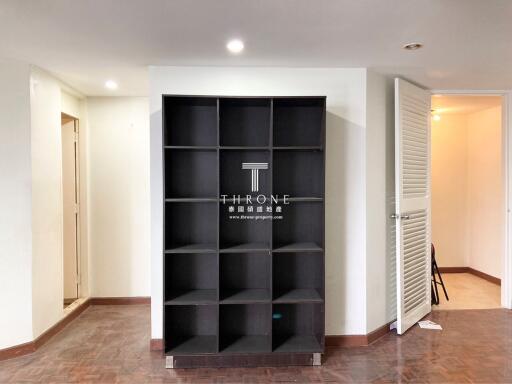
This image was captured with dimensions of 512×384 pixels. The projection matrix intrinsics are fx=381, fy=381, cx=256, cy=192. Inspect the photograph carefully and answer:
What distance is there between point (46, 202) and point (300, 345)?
273 cm

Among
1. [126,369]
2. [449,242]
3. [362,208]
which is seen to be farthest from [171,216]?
[449,242]

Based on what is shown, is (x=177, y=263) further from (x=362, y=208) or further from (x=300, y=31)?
(x=300, y=31)

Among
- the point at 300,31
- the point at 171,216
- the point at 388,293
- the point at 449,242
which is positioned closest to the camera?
the point at 300,31

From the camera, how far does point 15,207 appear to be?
336 centimetres

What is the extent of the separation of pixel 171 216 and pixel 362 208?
176 cm

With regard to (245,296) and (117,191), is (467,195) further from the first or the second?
(117,191)

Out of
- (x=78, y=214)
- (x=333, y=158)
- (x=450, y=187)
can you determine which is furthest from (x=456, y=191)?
(x=78, y=214)

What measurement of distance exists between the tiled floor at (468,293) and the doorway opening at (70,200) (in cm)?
447

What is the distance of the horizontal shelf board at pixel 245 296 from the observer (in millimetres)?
3162

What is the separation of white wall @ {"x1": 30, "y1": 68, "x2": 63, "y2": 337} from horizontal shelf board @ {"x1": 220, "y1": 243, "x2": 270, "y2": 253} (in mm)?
1799

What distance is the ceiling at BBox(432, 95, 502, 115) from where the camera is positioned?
4.82 metres

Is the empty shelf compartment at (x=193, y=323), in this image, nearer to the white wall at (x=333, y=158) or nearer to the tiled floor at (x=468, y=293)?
the white wall at (x=333, y=158)

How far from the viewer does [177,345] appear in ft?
10.7

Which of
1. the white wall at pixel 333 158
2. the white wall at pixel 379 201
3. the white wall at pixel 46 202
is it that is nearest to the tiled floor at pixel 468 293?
the white wall at pixel 379 201
